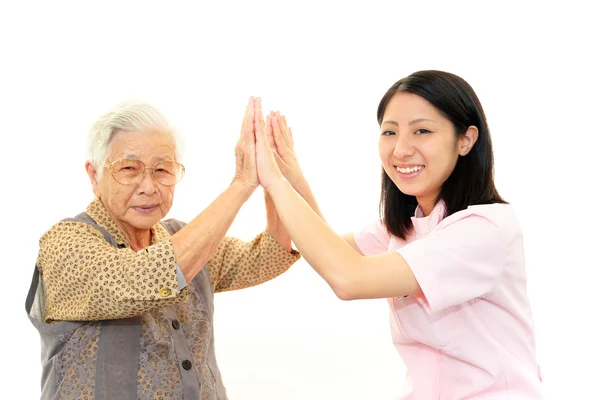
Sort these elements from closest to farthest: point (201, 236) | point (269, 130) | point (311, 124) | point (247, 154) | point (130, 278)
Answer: point (130, 278) < point (201, 236) < point (247, 154) < point (269, 130) < point (311, 124)

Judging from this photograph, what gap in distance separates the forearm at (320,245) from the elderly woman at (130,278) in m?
0.17

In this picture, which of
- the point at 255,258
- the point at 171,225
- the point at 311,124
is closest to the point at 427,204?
the point at 255,258

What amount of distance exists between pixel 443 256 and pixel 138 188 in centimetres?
87

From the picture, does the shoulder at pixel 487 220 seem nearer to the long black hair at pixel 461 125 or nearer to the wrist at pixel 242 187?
the long black hair at pixel 461 125

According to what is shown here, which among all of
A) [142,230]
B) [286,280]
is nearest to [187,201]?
[286,280]

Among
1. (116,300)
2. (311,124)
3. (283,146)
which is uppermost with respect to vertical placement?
(311,124)

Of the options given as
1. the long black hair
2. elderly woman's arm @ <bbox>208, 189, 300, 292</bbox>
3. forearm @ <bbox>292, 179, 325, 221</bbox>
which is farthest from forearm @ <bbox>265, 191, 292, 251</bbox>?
the long black hair

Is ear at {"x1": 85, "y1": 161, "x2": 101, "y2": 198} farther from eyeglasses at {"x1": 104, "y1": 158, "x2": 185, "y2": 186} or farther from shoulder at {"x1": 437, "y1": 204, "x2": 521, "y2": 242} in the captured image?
shoulder at {"x1": 437, "y1": 204, "x2": 521, "y2": 242}

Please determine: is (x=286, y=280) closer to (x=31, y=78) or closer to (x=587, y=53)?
(x=31, y=78)

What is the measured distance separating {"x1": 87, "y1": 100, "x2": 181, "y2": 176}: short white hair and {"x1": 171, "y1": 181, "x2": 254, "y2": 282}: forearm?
0.96 ft

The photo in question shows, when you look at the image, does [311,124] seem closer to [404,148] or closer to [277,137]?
[277,137]

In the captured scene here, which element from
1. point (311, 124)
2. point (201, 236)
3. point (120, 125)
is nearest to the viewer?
point (201, 236)

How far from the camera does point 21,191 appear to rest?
329 cm

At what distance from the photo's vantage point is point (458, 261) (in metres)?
1.85
